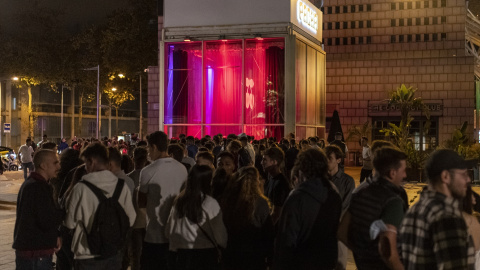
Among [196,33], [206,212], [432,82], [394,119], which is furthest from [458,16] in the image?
[206,212]

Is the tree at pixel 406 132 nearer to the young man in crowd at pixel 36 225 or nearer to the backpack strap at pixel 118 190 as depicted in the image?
the backpack strap at pixel 118 190

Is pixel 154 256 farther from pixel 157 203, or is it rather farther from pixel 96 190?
pixel 96 190

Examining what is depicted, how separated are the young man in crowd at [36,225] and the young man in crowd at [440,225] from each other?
3172mm

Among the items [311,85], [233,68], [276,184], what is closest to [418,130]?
[311,85]

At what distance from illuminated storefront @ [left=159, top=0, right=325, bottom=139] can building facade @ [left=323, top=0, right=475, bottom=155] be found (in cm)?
828

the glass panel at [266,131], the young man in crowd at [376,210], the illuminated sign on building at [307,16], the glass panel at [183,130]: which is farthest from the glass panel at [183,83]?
the young man in crowd at [376,210]

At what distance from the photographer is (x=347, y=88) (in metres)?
33.2

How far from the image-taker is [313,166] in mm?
5078

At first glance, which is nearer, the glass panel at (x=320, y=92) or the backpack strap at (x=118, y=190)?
the backpack strap at (x=118, y=190)

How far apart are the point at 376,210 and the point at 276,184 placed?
7.86 feet

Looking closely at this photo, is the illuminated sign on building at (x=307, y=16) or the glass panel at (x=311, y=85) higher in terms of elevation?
the illuminated sign on building at (x=307, y=16)

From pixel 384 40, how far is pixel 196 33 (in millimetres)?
12791

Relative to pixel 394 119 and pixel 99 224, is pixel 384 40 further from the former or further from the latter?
pixel 99 224

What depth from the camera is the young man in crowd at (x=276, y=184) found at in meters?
6.50
